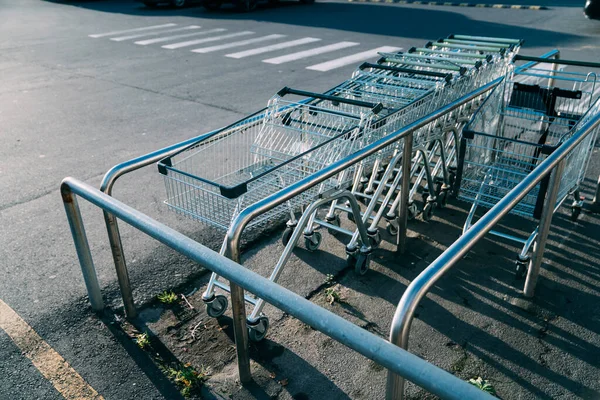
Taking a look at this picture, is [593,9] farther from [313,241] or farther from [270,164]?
[270,164]

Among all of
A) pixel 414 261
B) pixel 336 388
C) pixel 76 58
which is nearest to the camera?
pixel 336 388

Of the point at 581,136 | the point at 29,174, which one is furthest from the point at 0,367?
the point at 581,136

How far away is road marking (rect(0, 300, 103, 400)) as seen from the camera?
9.64ft

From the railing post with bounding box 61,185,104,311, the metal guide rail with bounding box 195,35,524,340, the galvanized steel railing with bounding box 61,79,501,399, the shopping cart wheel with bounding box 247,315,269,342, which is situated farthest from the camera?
the metal guide rail with bounding box 195,35,524,340


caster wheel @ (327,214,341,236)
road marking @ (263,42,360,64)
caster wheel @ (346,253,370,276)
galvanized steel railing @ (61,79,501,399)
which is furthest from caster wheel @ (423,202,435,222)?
road marking @ (263,42,360,64)

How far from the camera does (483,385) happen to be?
2.88 meters

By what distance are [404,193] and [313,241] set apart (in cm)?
84

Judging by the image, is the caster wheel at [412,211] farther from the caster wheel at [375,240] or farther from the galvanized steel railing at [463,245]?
the galvanized steel railing at [463,245]

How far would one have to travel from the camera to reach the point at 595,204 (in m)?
4.68

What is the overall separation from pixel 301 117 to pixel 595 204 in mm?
2721

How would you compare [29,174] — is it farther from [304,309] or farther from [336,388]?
[304,309]

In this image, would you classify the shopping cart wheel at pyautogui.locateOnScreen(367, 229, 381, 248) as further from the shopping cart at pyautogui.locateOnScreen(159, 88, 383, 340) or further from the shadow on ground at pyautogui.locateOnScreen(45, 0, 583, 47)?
the shadow on ground at pyautogui.locateOnScreen(45, 0, 583, 47)

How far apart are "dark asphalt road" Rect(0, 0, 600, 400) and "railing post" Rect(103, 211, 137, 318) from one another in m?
0.20

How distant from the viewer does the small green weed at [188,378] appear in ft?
9.59
